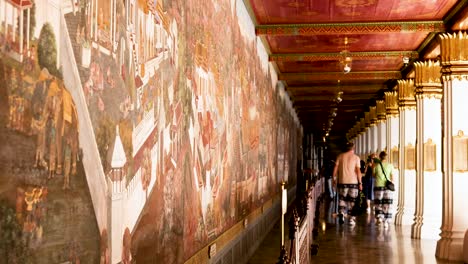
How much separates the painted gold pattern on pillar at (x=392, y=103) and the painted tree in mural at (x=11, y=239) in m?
24.6

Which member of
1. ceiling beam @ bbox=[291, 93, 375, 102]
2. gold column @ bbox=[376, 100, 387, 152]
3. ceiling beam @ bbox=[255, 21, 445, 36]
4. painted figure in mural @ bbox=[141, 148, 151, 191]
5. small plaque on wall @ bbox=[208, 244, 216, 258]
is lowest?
small plaque on wall @ bbox=[208, 244, 216, 258]

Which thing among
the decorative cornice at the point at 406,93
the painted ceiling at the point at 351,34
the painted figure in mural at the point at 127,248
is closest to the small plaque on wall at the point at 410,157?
the decorative cornice at the point at 406,93

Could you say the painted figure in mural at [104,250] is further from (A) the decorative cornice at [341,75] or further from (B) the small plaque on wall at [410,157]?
(A) the decorative cornice at [341,75]

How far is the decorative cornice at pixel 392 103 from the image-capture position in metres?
26.5

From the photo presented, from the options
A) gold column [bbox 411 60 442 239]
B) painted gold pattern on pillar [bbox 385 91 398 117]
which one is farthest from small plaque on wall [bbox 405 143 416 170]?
painted gold pattern on pillar [bbox 385 91 398 117]

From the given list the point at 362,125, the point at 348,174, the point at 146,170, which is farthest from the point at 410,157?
the point at 362,125

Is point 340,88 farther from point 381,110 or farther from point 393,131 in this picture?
point 393,131

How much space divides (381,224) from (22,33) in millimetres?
18165

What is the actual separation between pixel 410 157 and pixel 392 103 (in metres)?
5.84

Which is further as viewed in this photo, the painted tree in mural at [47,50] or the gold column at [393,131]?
the gold column at [393,131]

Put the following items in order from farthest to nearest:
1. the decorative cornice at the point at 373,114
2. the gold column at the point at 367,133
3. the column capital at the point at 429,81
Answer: the gold column at the point at 367,133 → the decorative cornice at the point at 373,114 → the column capital at the point at 429,81

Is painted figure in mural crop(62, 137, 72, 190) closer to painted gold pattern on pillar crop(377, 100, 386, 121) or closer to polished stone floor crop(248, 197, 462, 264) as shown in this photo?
polished stone floor crop(248, 197, 462, 264)

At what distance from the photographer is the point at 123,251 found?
463 centimetres

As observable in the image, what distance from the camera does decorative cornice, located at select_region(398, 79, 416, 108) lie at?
2191 cm
